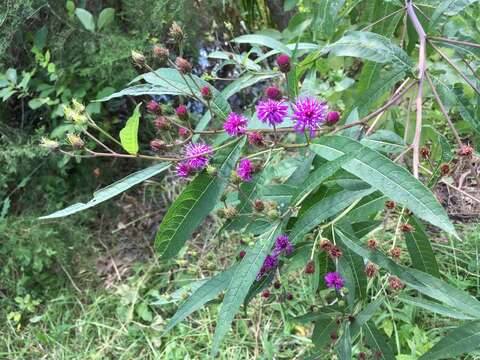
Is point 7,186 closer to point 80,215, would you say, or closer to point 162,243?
point 80,215

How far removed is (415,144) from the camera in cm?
98

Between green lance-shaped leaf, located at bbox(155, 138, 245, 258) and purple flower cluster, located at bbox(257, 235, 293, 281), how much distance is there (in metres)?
0.16

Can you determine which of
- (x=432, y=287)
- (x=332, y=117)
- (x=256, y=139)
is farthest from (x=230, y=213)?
(x=432, y=287)

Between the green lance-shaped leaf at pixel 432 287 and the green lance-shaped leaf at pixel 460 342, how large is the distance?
0.07 m

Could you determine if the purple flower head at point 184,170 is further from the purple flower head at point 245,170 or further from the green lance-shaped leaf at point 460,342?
the green lance-shaped leaf at point 460,342

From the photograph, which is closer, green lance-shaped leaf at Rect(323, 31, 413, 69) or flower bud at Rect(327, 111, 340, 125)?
flower bud at Rect(327, 111, 340, 125)

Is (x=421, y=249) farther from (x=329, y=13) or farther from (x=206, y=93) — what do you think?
(x=329, y=13)

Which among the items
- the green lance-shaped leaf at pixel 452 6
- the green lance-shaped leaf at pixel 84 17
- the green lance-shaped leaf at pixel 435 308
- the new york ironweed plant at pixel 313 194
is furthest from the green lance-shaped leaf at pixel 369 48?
the green lance-shaped leaf at pixel 84 17

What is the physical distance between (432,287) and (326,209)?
0.76 feet

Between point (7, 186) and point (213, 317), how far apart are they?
1.14 meters

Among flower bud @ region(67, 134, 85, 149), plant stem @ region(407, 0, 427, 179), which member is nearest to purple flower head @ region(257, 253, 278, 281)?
plant stem @ region(407, 0, 427, 179)

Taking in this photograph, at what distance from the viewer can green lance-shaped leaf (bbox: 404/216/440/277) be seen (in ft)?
3.54

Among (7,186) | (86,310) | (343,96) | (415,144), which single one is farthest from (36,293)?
(415,144)

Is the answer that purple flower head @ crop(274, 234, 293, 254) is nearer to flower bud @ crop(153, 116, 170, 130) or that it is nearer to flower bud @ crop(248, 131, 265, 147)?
flower bud @ crop(248, 131, 265, 147)
